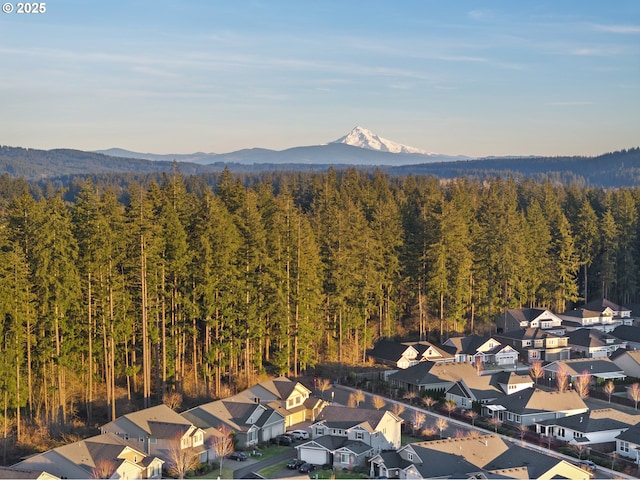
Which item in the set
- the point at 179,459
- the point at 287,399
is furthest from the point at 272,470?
the point at 287,399

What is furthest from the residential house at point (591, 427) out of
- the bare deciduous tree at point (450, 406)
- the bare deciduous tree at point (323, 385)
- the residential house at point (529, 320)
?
the residential house at point (529, 320)

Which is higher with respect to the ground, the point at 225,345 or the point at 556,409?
the point at 225,345

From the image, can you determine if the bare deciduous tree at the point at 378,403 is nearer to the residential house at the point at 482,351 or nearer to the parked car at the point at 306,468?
the parked car at the point at 306,468

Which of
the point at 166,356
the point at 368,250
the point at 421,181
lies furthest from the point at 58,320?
the point at 421,181

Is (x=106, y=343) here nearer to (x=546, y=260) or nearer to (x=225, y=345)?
(x=225, y=345)

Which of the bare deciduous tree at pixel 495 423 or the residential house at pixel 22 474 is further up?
the residential house at pixel 22 474
